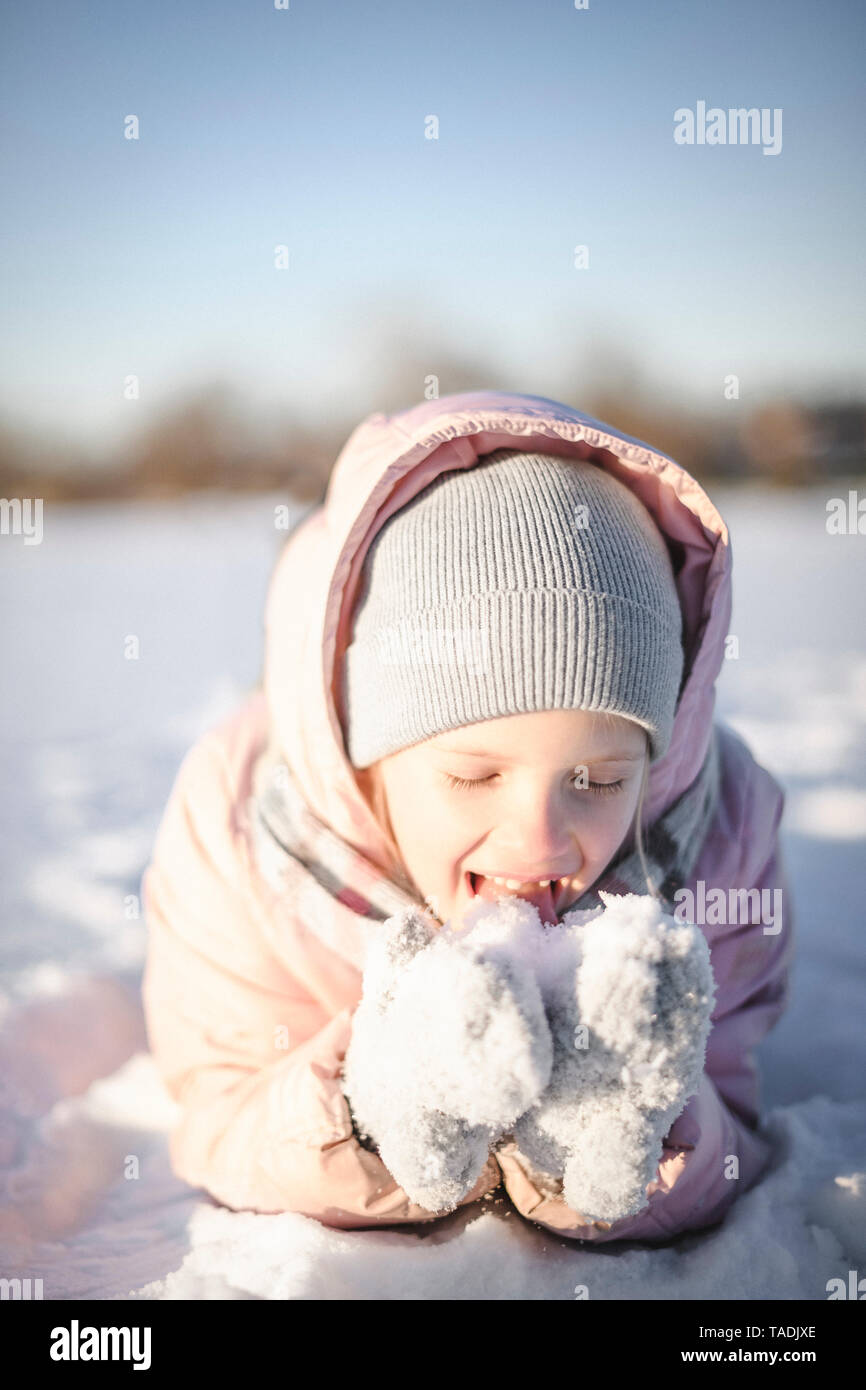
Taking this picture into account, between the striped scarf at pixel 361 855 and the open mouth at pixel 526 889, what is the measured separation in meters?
0.06

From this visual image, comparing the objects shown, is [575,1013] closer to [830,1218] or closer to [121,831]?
[830,1218]

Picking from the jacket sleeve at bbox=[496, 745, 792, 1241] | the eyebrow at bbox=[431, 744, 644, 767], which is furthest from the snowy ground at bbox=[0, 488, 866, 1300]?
the eyebrow at bbox=[431, 744, 644, 767]

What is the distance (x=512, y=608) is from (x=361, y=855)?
0.37 m

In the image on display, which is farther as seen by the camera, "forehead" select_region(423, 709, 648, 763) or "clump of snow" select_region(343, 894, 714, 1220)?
"forehead" select_region(423, 709, 648, 763)

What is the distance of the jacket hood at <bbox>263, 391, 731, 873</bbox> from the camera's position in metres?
1.03

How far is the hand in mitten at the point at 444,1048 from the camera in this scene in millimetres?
693

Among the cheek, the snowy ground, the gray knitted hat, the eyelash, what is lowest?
the snowy ground

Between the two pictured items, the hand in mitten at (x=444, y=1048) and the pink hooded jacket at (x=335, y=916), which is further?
the pink hooded jacket at (x=335, y=916)

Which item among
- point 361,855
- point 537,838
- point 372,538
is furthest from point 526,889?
point 372,538

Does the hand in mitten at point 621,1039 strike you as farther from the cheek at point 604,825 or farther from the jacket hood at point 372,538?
the jacket hood at point 372,538

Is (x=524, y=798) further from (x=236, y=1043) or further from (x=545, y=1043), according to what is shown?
(x=236, y=1043)

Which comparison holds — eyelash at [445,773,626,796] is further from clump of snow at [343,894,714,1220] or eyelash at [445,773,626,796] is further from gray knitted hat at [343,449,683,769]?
clump of snow at [343,894,714,1220]

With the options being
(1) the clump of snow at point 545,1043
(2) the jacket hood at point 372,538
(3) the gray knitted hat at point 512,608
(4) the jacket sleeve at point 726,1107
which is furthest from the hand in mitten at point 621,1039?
(2) the jacket hood at point 372,538
